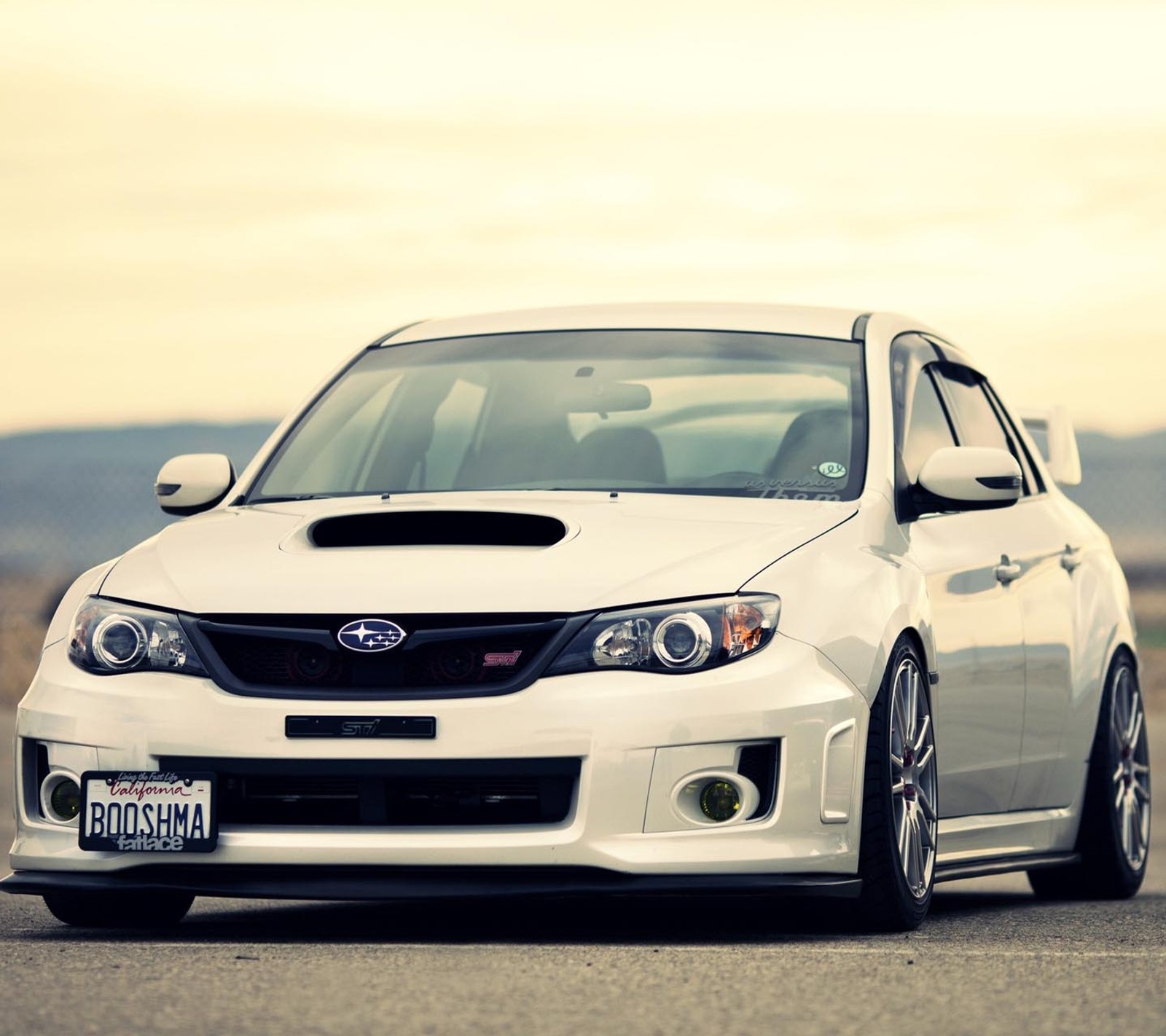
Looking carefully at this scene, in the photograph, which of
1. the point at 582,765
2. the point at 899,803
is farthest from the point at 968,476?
the point at 582,765

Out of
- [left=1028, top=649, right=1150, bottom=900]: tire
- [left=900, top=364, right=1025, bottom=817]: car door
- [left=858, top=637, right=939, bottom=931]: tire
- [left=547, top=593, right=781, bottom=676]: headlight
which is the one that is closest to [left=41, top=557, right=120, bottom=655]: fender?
[left=547, top=593, right=781, bottom=676]: headlight

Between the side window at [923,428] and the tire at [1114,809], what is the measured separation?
3.90ft

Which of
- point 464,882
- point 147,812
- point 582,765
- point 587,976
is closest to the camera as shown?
point 587,976

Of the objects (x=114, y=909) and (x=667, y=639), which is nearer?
(x=667, y=639)

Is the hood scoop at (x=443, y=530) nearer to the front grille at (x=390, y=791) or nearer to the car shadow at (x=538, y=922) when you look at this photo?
the front grille at (x=390, y=791)

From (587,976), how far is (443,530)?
158 centimetres

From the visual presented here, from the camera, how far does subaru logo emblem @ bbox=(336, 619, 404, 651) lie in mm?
6531

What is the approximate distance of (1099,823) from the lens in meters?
9.05

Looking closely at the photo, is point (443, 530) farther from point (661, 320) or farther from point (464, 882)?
point (661, 320)

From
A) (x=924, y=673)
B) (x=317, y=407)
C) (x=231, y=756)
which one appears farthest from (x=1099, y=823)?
(x=231, y=756)

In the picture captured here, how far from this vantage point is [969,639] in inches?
305

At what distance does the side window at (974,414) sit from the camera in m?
8.80

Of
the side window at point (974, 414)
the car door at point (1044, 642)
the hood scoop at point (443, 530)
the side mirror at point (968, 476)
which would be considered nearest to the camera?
the hood scoop at point (443, 530)

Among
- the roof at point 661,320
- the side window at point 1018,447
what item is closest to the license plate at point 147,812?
the roof at point 661,320
